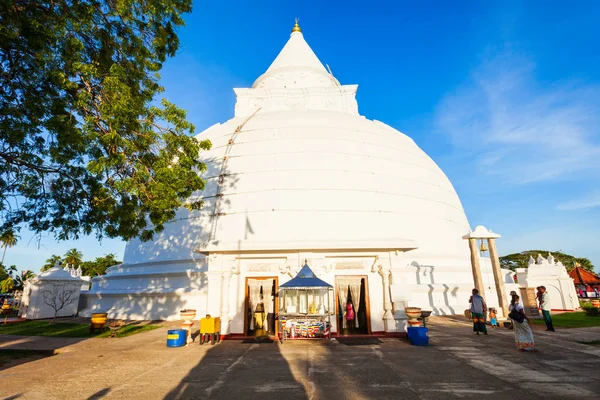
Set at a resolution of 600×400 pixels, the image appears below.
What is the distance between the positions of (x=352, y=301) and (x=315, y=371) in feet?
19.0

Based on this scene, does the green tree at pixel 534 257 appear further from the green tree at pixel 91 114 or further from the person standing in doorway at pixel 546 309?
the green tree at pixel 91 114

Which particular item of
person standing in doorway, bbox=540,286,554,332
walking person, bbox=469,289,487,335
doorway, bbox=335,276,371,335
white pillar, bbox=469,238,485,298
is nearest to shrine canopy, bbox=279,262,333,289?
doorway, bbox=335,276,371,335

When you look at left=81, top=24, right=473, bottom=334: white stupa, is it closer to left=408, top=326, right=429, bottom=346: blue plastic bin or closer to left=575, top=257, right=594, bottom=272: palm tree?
left=408, top=326, right=429, bottom=346: blue plastic bin

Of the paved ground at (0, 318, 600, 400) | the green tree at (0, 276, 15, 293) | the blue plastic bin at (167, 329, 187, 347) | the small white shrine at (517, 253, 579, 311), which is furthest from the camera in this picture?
the green tree at (0, 276, 15, 293)

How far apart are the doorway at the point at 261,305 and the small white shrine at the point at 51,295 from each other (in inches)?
627

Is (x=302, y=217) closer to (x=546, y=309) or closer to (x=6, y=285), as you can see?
(x=546, y=309)

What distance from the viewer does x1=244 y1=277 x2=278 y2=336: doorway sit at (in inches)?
474

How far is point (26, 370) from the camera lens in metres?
7.55

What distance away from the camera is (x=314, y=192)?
18.0 metres

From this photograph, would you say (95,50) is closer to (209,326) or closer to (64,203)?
(64,203)

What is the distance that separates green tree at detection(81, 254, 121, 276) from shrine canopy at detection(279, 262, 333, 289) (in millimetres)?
57454

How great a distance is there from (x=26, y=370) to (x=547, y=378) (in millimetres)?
11687

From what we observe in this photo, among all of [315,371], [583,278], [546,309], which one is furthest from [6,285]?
[583,278]

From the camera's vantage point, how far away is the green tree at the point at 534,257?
59172mm
